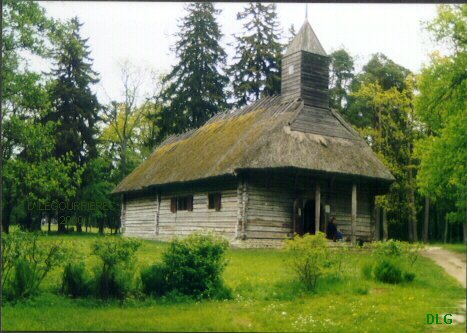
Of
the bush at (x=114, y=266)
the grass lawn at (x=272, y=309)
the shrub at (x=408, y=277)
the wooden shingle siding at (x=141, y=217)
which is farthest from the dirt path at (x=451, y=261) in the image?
the wooden shingle siding at (x=141, y=217)

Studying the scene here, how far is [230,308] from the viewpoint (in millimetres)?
7238

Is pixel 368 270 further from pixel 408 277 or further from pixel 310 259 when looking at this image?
pixel 310 259

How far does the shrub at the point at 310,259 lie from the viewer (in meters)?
8.22

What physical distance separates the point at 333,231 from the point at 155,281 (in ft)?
25.4

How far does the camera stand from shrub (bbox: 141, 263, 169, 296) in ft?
26.1

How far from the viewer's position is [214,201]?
52.7 feet

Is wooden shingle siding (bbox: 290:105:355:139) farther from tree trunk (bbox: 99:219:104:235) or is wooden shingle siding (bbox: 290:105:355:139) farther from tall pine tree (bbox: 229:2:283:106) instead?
tree trunk (bbox: 99:219:104:235)

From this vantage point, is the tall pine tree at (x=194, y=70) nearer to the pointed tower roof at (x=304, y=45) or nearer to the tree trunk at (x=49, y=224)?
the pointed tower roof at (x=304, y=45)

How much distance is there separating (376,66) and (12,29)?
→ 5.78m

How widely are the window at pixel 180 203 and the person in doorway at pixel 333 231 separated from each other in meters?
4.65

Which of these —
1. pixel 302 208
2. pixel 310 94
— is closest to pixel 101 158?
pixel 310 94

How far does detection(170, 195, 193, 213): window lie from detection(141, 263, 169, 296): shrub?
8.78 metres

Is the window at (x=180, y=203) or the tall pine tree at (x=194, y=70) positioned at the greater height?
the tall pine tree at (x=194, y=70)

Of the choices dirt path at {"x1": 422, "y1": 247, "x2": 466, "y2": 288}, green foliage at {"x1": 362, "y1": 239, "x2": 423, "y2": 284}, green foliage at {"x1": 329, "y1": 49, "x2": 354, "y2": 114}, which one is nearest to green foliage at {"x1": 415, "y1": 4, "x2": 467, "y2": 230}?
dirt path at {"x1": 422, "y1": 247, "x2": 466, "y2": 288}
